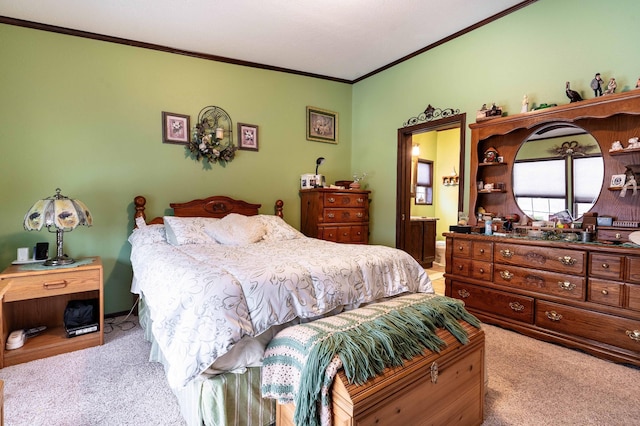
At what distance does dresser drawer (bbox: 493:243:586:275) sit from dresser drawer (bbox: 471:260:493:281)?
9 cm

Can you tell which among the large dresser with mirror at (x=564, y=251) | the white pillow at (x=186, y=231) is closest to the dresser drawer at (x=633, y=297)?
the large dresser with mirror at (x=564, y=251)

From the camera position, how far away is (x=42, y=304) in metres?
2.78

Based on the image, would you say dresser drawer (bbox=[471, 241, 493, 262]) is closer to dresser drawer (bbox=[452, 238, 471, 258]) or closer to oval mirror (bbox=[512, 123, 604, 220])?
dresser drawer (bbox=[452, 238, 471, 258])

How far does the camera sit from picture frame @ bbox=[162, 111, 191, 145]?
11.3 ft

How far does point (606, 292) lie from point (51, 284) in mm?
4028

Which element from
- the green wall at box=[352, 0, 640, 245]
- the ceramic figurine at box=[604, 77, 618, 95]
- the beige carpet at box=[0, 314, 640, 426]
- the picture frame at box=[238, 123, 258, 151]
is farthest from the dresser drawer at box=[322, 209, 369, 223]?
the ceramic figurine at box=[604, 77, 618, 95]

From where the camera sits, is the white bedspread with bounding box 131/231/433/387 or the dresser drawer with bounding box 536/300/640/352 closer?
the white bedspread with bounding box 131/231/433/387

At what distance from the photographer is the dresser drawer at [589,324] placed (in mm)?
2129

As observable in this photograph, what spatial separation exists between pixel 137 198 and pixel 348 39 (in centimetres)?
277

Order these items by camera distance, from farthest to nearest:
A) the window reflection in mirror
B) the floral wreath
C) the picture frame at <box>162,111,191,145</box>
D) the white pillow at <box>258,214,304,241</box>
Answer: the window reflection in mirror < the floral wreath < the picture frame at <box>162,111,191,145</box> < the white pillow at <box>258,214,304,241</box>

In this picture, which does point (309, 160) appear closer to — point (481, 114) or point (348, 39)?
point (348, 39)

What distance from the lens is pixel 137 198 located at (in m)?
3.24

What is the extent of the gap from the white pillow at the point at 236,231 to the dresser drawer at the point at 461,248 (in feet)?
6.21

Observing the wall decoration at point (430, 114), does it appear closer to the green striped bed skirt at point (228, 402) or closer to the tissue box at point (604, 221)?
the tissue box at point (604, 221)
